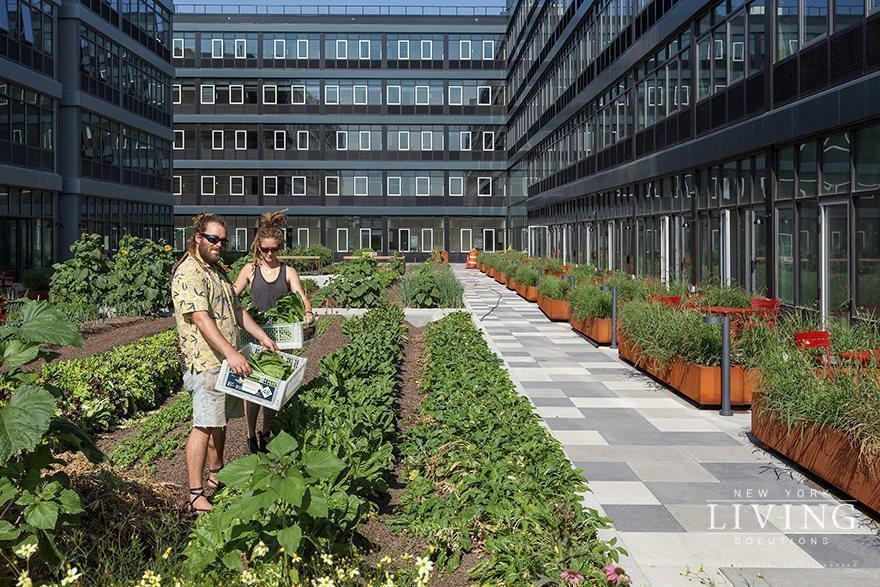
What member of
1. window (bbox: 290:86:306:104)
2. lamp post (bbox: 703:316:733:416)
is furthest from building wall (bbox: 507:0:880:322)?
window (bbox: 290:86:306:104)

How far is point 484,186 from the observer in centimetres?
7200

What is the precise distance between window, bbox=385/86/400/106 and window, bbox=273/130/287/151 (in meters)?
8.36

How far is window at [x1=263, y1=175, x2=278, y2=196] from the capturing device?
69.8 meters

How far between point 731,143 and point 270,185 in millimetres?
53269

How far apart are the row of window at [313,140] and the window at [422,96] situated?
2181 mm

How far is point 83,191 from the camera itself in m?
37.2

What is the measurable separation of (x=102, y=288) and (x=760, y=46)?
14329 mm

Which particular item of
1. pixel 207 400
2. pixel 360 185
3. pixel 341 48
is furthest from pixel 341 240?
pixel 207 400

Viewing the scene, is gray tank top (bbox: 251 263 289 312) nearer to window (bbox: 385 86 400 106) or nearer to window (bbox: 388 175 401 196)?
window (bbox: 388 175 401 196)

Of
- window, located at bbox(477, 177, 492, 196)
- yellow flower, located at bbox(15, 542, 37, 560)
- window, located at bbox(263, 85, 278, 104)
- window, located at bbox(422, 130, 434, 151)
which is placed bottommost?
yellow flower, located at bbox(15, 542, 37, 560)

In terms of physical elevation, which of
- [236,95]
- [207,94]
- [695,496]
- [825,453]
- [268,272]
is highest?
[207,94]

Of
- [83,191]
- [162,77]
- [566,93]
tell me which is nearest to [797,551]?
[83,191]

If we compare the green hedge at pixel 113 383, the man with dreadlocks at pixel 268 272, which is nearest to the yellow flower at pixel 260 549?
the man with dreadlocks at pixel 268 272

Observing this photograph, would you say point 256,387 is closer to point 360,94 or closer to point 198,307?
point 198,307
